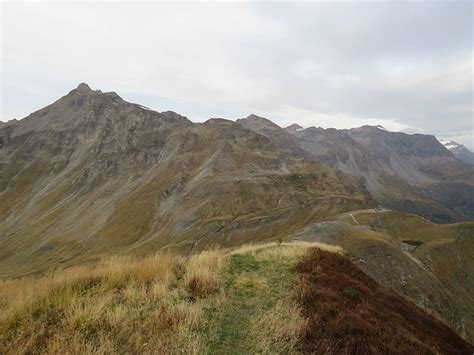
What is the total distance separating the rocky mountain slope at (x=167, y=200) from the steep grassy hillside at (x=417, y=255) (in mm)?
29665

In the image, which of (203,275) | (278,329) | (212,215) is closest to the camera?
(278,329)

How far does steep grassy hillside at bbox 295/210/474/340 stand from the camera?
146 feet

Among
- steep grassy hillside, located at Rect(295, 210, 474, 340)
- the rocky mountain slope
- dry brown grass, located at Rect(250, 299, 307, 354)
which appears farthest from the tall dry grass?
the rocky mountain slope

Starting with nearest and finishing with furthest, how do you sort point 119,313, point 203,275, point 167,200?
point 119,313 → point 203,275 → point 167,200

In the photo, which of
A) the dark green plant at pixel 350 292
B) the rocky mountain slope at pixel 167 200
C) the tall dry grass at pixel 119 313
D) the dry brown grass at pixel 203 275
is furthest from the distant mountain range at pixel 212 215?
the tall dry grass at pixel 119 313

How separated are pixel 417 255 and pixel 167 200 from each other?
94.8m

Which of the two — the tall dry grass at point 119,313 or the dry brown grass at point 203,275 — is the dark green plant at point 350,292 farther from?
the dry brown grass at point 203,275

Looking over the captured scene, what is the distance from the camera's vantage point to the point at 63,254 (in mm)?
120938

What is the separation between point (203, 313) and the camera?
912cm

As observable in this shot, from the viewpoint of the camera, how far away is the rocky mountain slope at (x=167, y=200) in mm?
113875

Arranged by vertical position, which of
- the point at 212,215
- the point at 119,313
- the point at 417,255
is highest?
the point at 119,313

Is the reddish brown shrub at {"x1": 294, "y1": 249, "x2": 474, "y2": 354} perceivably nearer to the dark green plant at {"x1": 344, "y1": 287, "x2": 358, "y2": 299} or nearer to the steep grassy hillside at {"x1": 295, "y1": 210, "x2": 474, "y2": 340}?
the dark green plant at {"x1": 344, "y1": 287, "x2": 358, "y2": 299}

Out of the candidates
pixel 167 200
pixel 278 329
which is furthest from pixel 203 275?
pixel 167 200

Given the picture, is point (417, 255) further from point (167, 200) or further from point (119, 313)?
point (167, 200)
